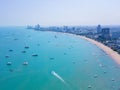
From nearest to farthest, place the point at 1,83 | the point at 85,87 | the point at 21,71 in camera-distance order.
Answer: the point at 85,87
the point at 1,83
the point at 21,71

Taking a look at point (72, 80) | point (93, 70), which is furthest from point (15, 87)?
point (93, 70)

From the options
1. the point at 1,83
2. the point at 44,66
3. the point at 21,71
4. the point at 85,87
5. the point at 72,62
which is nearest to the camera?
the point at 85,87

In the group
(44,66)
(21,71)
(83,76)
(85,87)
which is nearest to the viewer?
(85,87)

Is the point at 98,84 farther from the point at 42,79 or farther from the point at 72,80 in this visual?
the point at 42,79

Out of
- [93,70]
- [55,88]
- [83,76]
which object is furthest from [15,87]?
[93,70]

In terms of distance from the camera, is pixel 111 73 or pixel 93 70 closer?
pixel 111 73

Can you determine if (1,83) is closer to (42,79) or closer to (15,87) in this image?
(15,87)

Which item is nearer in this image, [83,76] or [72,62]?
[83,76]

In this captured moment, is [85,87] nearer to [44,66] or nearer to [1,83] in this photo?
[1,83]

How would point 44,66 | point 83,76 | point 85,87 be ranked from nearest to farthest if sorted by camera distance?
point 85,87, point 83,76, point 44,66
